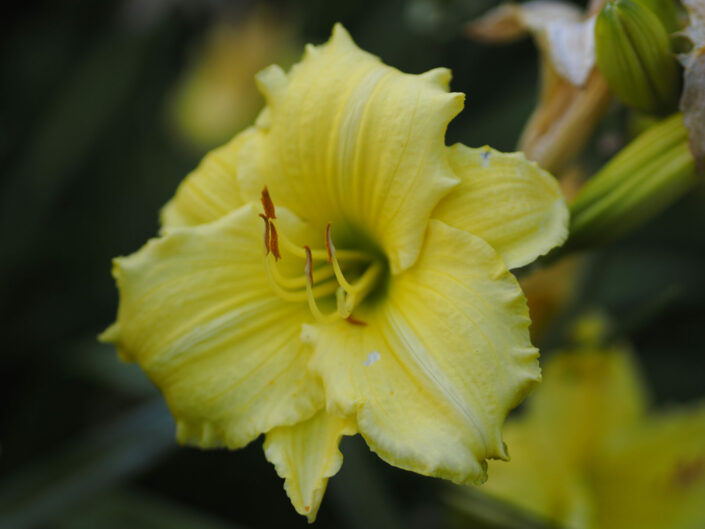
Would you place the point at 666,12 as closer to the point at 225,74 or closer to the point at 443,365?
the point at 443,365

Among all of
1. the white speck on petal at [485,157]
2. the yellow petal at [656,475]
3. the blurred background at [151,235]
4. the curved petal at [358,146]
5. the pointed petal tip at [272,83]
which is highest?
the pointed petal tip at [272,83]

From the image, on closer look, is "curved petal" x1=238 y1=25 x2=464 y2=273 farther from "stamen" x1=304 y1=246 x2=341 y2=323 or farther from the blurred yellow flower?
the blurred yellow flower

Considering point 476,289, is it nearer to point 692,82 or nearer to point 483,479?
point 483,479

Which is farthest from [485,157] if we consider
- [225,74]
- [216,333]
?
[225,74]

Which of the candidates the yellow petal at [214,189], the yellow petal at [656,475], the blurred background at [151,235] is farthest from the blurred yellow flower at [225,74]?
the yellow petal at [656,475]

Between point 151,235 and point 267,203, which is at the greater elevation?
point 267,203

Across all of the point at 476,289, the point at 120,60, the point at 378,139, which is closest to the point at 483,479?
the point at 476,289

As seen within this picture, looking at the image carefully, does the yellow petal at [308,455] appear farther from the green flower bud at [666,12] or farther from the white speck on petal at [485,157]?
the green flower bud at [666,12]
